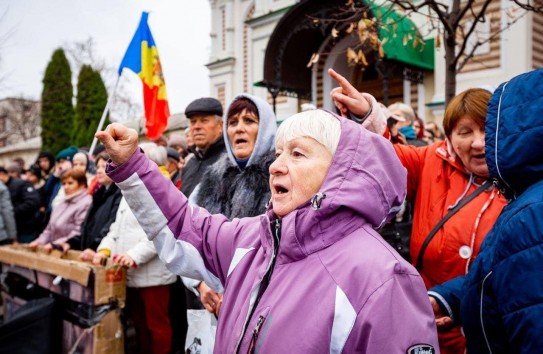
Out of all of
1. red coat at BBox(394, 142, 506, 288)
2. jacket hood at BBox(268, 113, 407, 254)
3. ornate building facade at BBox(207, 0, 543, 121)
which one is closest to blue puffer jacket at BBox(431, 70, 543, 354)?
jacket hood at BBox(268, 113, 407, 254)

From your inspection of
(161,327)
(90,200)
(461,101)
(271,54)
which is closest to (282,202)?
(461,101)

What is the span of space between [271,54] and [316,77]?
6.65 feet

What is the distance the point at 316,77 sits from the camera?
13125 mm

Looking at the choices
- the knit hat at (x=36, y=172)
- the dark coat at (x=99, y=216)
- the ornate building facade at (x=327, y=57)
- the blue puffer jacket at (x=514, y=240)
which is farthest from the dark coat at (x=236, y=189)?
the knit hat at (x=36, y=172)

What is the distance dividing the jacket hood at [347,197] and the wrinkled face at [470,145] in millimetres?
881

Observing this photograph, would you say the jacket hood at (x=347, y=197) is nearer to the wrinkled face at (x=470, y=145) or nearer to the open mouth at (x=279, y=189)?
the open mouth at (x=279, y=189)

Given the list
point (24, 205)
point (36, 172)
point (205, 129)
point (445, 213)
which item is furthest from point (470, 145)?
point (36, 172)

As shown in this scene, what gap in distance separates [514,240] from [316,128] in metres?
0.71

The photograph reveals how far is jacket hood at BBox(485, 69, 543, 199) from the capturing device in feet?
4.34

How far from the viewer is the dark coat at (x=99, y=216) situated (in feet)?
14.6

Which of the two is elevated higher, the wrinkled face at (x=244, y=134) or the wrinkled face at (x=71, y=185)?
the wrinkled face at (x=244, y=134)

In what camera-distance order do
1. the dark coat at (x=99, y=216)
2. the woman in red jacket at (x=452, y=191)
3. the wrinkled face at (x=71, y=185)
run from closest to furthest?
the woman in red jacket at (x=452, y=191) → the dark coat at (x=99, y=216) → the wrinkled face at (x=71, y=185)

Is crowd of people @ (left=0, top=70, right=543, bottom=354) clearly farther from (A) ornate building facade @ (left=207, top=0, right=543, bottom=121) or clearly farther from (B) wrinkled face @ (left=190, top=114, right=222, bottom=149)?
(A) ornate building facade @ (left=207, top=0, right=543, bottom=121)

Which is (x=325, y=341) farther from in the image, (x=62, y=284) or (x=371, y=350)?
(x=62, y=284)
